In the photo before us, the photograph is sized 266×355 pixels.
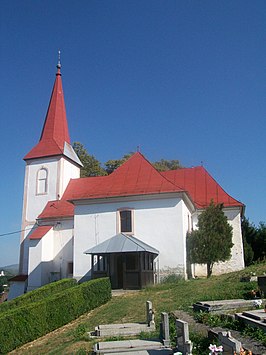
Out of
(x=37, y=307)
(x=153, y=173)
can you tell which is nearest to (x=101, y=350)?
(x=37, y=307)

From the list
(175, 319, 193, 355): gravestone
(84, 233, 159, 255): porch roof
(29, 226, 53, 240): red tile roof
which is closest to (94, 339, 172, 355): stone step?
(175, 319, 193, 355): gravestone

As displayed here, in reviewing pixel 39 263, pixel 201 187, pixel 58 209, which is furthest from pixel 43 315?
pixel 201 187

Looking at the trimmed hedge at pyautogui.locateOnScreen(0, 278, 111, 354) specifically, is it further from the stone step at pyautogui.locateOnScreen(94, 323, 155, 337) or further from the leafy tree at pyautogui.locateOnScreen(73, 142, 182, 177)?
the leafy tree at pyautogui.locateOnScreen(73, 142, 182, 177)

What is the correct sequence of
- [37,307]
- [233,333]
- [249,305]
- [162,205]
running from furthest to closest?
[162,205]
[37,307]
[249,305]
[233,333]

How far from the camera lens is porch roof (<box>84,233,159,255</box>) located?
21.2 metres

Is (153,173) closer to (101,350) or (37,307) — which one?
(37,307)

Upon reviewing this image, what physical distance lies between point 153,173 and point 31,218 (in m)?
13.2

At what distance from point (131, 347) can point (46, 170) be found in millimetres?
26632

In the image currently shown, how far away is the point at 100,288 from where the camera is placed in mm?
17812

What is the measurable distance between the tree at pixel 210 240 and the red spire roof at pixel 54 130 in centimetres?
1500

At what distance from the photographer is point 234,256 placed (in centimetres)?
2786

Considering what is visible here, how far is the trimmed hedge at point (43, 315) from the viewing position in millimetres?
13086

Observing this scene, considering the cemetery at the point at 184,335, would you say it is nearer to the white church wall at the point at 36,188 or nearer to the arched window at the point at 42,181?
the white church wall at the point at 36,188

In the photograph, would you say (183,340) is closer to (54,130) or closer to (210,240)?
(210,240)
